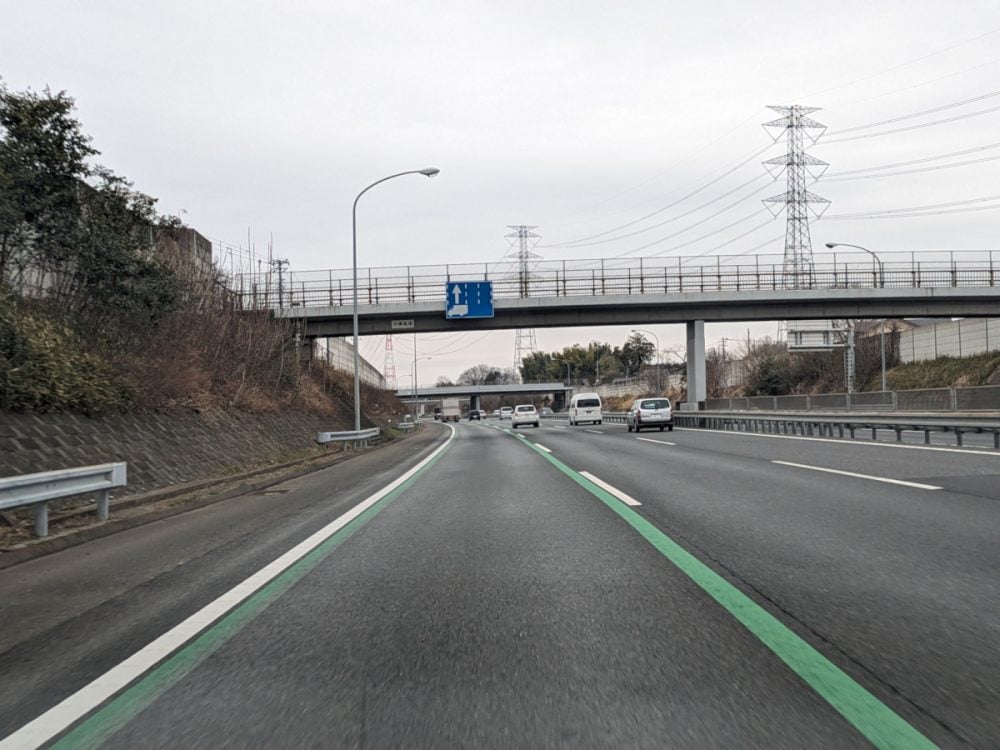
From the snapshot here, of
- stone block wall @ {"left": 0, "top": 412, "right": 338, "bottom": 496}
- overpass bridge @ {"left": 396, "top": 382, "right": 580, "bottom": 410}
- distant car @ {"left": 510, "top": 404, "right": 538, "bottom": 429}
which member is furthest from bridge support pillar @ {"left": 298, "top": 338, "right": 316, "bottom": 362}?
overpass bridge @ {"left": 396, "top": 382, "right": 580, "bottom": 410}

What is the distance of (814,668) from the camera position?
11.0 ft

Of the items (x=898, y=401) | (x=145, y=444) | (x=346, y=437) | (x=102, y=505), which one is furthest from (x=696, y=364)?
(x=102, y=505)

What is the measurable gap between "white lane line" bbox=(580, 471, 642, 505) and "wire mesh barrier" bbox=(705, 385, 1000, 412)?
48.4ft

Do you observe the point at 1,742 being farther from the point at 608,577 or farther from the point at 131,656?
the point at 608,577

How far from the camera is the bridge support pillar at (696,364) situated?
3803 centimetres

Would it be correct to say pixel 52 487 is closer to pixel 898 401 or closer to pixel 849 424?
pixel 849 424

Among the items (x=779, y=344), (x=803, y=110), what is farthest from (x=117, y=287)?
(x=779, y=344)

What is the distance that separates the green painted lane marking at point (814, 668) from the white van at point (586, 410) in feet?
135

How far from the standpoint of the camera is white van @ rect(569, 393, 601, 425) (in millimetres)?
46906

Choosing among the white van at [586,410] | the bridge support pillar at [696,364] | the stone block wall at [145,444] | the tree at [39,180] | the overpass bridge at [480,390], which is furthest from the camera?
the overpass bridge at [480,390]

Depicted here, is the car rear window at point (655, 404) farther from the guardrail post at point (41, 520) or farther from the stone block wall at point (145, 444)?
the guardrail post at point (41, 520)

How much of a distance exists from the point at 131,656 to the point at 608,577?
120 inches

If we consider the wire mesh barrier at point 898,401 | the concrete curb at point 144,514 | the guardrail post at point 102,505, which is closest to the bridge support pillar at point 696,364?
the wire mesh barrier at point 898,401

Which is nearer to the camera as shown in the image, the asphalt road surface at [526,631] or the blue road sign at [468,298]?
the asphalt road surface at [526,631]
